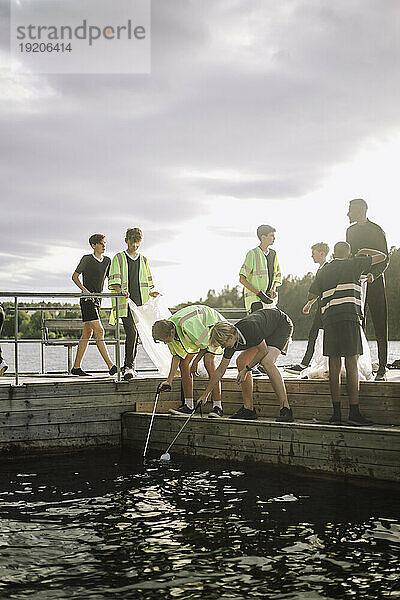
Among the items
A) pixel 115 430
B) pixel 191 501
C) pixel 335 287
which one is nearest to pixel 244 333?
pixel 335 287

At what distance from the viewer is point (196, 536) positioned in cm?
541

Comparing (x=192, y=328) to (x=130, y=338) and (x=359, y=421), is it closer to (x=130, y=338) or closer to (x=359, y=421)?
(x=130, y=338)

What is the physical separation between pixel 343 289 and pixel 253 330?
103cm

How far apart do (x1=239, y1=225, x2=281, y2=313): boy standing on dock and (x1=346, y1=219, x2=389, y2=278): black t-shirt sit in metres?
1.42

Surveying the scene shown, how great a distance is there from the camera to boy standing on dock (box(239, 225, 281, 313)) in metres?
9.48

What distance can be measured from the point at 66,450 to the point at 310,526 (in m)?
4.34

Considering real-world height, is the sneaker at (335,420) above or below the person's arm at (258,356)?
below

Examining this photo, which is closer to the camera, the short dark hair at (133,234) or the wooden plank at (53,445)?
the wooden plank at (53,445)

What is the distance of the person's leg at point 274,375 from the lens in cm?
794

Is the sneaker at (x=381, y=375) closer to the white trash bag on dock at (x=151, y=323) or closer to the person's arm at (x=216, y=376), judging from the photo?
the person's arm at (x=216, y=376)

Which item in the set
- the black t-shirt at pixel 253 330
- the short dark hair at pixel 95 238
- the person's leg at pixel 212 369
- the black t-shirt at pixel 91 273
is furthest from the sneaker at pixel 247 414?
the short dark hair at pixel 95 238

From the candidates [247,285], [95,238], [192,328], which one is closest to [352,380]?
[192,328]

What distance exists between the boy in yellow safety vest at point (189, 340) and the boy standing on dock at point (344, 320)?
1.51 m

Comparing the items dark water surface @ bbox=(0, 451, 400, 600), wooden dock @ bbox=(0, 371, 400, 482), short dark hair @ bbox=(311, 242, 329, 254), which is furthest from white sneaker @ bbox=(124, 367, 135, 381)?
short dark hair @ bbox=(311, 242, 329, 254)
